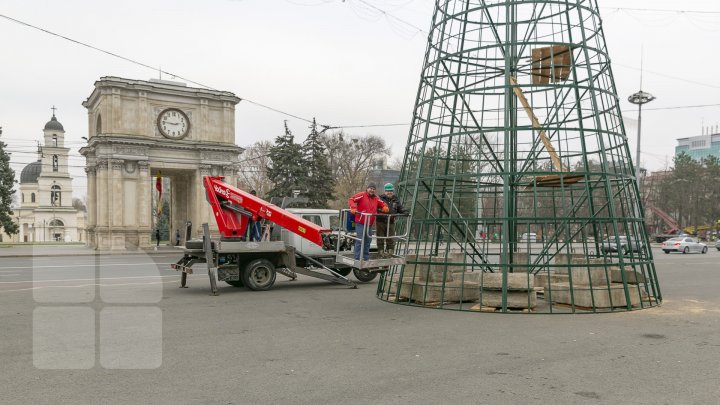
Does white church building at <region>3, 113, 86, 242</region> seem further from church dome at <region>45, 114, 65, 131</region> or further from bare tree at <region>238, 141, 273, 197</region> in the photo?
bare tree at <region>238, 141, 273, 197</region>

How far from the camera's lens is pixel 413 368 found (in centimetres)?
677

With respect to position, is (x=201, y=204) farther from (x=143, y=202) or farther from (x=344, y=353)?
(x=344, y=353)

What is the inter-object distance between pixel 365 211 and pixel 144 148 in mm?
34000

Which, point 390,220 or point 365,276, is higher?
point 390,220

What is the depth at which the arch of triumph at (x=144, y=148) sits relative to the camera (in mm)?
40438

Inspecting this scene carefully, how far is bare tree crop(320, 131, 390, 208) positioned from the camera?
6012 centimetres

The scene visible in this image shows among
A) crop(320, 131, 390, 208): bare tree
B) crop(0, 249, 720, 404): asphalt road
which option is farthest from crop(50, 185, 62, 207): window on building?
crop(0, 249, 720, 404): asphalt road

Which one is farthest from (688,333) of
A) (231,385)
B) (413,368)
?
(231,385)

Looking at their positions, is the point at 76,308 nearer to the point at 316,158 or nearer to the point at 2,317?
the point at 2,317

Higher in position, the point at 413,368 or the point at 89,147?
the point at 89,147

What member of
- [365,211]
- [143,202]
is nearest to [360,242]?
[365,211]

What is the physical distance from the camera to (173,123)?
141 feet

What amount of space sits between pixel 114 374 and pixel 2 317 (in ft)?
17.4

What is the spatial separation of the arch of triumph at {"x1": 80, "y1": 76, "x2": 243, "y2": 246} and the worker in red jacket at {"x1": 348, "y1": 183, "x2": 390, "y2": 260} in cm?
3266
